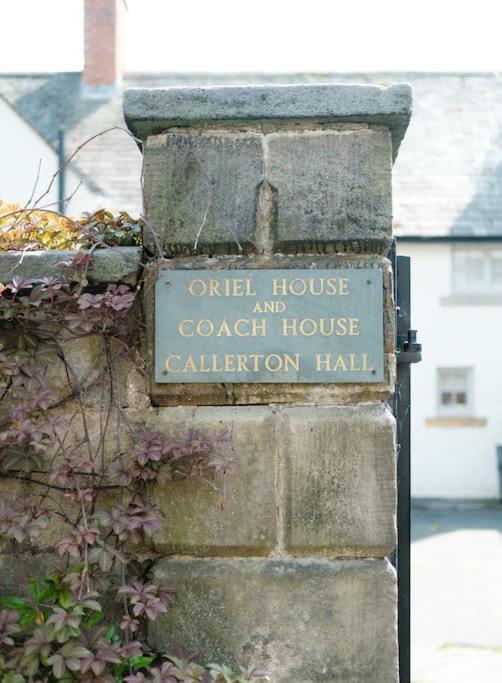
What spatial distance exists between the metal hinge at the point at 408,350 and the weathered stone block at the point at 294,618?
72 cm

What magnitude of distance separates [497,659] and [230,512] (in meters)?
3.16

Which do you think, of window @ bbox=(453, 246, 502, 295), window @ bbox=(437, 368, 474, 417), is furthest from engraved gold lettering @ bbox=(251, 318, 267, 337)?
window @ bbox=(453, 246, 502, 295)

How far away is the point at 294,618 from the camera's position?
7.84 feet

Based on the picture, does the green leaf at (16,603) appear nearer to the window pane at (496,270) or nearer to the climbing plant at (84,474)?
the climbing plant at (84,474)

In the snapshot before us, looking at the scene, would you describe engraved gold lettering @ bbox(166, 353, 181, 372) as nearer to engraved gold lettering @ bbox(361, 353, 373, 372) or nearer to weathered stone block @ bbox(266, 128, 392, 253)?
weathered stone block @ bbox(266, 128, 392, 253)

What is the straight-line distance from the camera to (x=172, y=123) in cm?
246

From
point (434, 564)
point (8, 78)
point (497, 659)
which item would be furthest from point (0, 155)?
point (497, 659)

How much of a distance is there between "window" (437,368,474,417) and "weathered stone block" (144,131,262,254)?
12.0m

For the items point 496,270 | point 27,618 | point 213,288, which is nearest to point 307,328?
point 213,288

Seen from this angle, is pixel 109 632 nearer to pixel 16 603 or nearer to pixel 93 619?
pixel 93 619

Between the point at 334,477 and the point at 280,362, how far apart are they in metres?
0.37

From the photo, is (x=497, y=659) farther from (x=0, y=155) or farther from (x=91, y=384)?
(x=0, y=155)

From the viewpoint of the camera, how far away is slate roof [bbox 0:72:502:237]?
14.4 metres

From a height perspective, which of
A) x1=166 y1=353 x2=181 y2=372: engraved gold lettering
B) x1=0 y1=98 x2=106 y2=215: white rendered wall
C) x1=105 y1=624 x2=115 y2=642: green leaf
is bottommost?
x1=105 y1=624 x2=115 y2=642: green leaf
